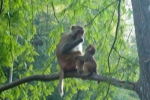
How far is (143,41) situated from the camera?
3.78m

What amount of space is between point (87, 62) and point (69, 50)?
1.56 ft

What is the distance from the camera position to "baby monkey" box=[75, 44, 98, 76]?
16.9ft

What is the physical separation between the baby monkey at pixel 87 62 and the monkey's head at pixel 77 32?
1.08 feet

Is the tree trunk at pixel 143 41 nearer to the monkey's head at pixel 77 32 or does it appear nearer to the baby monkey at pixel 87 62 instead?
the baby monkey at pixel 87 62

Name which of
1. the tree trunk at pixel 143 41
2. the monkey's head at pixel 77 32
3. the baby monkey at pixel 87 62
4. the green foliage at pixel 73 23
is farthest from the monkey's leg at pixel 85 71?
the tree trunk at pixel 143 41

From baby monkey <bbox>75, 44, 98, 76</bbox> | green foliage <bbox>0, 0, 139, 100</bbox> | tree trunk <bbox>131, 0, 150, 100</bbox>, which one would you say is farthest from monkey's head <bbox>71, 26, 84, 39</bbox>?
tree trunk <bbox>131, 0, 150, 100</bbox>

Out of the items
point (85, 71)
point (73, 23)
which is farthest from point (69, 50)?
point (85, 71)

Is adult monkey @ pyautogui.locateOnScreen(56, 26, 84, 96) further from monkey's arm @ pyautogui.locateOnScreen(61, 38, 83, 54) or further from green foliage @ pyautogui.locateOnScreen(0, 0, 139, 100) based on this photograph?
green foliage @ pyautogui.locateOnScreen(0, 0, 139, 100)

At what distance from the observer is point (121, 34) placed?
5.23m

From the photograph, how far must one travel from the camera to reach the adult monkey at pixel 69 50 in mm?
A: 5578

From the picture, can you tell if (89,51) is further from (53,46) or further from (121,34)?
(53,46)

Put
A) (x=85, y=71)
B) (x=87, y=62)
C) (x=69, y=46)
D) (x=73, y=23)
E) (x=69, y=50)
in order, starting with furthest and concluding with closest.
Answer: (x=73, y=23) < (x=69, y=50) < (x=69, y=46) < (x=87, y=62) < (x=85, y=71)

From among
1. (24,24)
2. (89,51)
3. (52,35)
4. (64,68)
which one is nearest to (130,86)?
(89,51)

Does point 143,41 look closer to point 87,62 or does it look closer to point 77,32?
point 87,62
